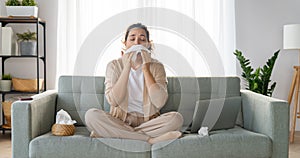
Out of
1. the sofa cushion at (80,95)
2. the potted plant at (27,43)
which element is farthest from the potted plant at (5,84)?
the sofa cushion at (80,95)

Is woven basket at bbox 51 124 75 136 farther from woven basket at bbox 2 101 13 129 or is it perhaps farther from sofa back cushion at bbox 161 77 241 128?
woven basket at bbox 2 101 13 129

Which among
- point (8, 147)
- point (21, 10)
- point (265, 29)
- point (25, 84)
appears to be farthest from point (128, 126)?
point (265, 29)

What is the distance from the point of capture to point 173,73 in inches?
168

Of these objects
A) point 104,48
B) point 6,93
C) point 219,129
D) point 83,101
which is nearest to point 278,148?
point 219,129

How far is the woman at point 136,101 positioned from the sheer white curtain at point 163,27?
118 centimetres

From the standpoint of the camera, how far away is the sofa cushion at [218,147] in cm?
276

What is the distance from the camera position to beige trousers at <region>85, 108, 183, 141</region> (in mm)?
2934

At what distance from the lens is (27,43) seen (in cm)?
444

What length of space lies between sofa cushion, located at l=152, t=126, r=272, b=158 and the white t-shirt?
0.46 metres

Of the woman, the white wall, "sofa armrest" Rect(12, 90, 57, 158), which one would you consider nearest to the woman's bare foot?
the woman

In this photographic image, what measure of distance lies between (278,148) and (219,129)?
18.1 inches

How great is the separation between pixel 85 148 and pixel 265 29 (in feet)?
9.21

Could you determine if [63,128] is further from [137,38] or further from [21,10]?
[21,10]

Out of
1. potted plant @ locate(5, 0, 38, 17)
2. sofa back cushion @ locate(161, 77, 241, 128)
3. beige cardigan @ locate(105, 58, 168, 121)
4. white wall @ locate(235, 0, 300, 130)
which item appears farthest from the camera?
white wall @ locate(235, 0, 300, 130)
